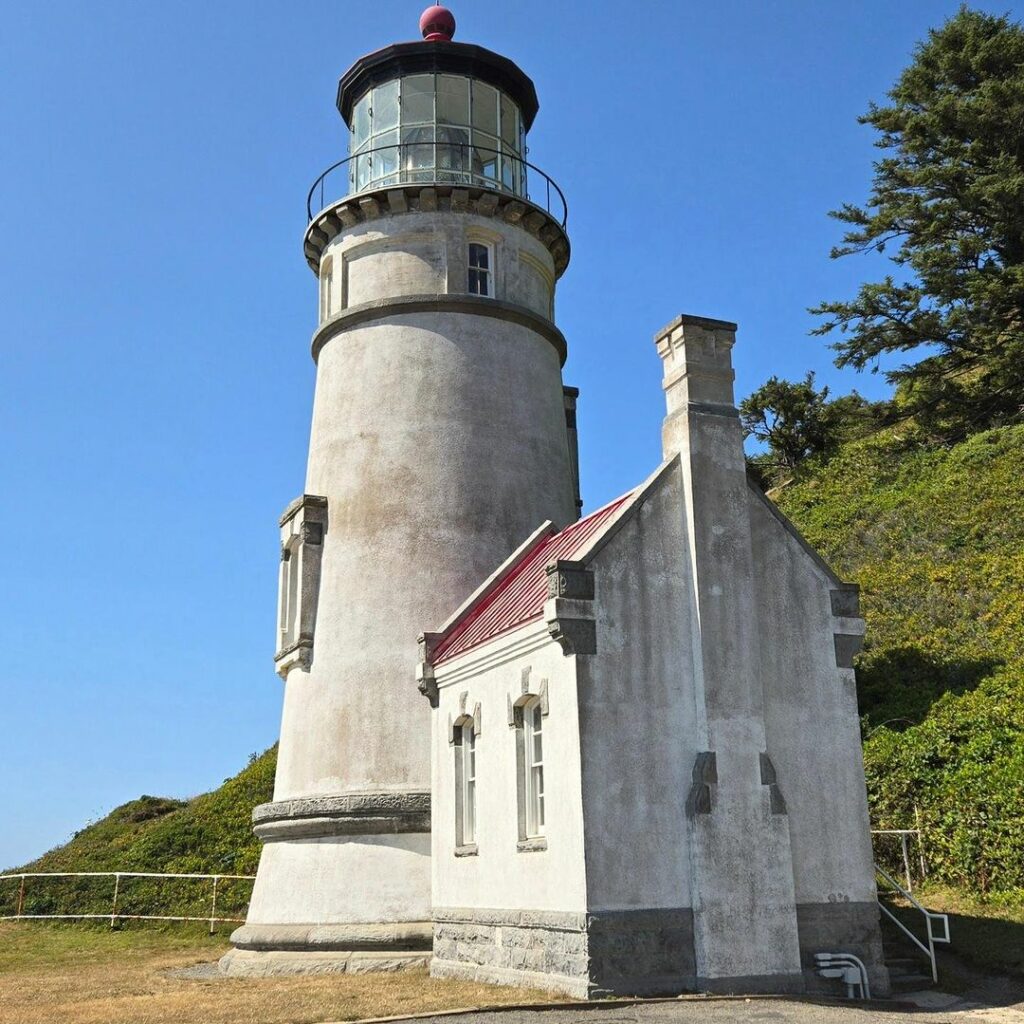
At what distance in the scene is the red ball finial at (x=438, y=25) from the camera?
19.6m

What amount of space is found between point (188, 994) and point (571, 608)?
6.45 m

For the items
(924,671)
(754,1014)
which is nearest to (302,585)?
(754,1014)

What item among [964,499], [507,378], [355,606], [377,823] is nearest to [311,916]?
[377,823]

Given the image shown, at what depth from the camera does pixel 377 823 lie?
15.4m

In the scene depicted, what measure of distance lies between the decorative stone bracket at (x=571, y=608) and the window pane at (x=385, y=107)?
10567mm

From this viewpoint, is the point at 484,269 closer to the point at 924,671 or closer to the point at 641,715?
the point at 641,715

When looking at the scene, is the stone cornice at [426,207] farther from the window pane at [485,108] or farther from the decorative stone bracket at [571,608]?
the decorative stone bracket at [571,608]

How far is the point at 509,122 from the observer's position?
65.8 feet

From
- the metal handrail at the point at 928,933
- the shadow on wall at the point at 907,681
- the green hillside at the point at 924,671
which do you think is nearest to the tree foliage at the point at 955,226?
the green hillside at the point at 924,671

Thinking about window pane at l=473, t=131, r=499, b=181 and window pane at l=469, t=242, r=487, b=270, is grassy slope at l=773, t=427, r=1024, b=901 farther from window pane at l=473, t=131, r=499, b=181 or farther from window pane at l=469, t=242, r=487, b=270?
window pane at l=473, t=131, r=499, b=181

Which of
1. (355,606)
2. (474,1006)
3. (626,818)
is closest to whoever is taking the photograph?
(474,1006)

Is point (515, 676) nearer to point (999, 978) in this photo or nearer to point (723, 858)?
point (723, 858)

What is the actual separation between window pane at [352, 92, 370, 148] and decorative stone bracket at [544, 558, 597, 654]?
36.1ft

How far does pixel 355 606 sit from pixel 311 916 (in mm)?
4361
